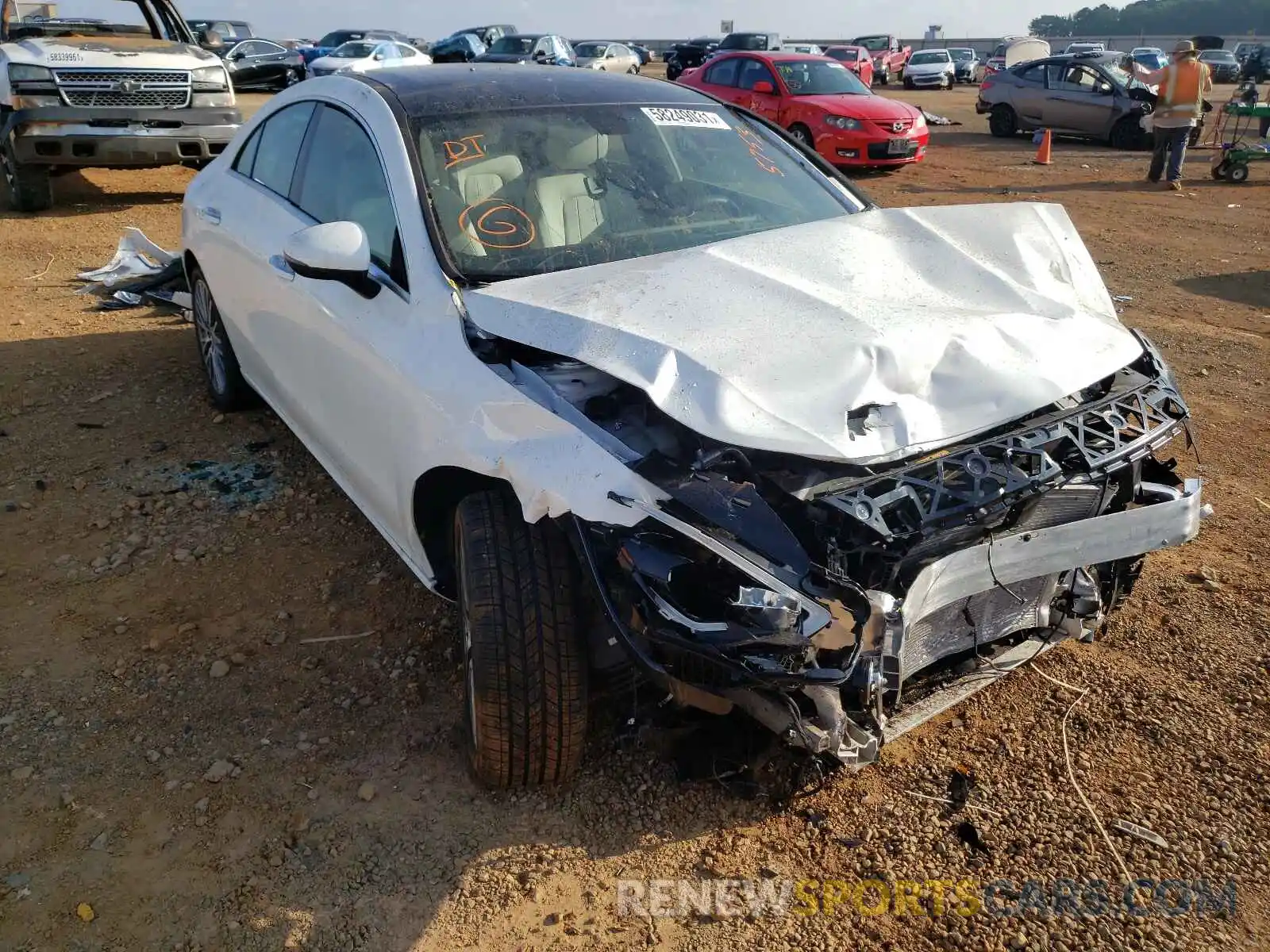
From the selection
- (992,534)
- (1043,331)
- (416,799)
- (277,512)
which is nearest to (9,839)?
(416,799)

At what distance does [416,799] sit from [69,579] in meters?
1.93

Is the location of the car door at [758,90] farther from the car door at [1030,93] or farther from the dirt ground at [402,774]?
the dirt ground at [402,774]

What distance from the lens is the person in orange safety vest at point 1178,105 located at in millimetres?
11859

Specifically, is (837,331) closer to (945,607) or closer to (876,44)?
(945,607)

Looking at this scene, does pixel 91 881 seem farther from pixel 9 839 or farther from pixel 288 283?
pixel 288 283

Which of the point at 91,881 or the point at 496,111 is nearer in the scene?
the point at 91,881

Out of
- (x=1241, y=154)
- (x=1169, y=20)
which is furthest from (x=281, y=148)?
(x=1169, y=20)

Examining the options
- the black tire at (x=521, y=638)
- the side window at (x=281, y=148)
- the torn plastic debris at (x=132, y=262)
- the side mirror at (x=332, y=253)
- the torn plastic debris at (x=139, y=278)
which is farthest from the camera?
the torn plastic debris at (x=132, y=262)

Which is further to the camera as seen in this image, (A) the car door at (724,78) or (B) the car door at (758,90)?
(A) the car door at (724,78)

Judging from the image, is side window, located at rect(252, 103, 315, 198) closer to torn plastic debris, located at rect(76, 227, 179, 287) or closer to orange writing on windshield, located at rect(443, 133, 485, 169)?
orange writing on windshield, located at rect(443, 133, 485, 169)

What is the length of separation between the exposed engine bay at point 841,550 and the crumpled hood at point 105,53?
27.1 feet

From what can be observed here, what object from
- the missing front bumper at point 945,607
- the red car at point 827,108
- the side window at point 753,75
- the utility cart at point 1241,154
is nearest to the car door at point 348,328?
the missing front bumper at point 945,607

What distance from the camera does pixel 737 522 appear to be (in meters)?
2.08

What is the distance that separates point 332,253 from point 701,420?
1341 mm
